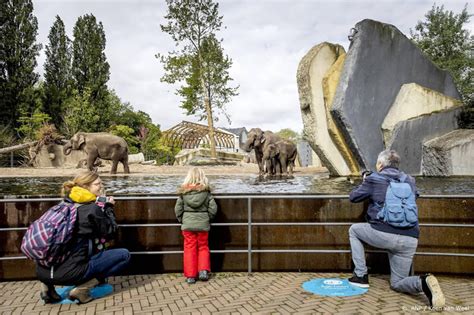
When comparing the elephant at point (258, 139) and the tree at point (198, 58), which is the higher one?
the tree at point (198, 58)

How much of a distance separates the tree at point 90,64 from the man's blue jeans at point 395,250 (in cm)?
3862

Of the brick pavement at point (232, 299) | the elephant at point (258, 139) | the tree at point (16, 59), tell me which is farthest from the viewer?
the tree at point (16, 59)

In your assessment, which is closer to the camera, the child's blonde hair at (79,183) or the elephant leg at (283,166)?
the child's blonde hair at (79,183)

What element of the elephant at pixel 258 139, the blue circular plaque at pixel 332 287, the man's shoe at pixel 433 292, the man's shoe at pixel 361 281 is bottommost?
the blue circular plaque at pixel 332 287

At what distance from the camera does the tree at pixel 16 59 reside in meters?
33.9

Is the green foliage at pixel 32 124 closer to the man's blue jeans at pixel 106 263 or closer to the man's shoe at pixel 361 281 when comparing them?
the man's blue jeans at pixel 106 263

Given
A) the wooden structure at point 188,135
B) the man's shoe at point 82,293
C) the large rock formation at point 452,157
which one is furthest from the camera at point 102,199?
the wooden structure at point 188,135

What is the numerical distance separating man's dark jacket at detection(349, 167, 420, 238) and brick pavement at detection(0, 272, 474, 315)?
76cm

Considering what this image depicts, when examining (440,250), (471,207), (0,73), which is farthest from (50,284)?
(0,73)

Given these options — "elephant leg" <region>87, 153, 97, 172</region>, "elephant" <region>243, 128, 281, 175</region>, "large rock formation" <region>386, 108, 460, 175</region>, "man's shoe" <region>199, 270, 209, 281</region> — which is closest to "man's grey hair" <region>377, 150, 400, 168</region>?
"man's shoe" <region>199, 270, 209, 281</region>

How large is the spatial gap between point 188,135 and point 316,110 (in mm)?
34397

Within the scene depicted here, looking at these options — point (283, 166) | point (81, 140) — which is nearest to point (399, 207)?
point (283, 166)

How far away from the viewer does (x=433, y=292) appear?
12.6ft

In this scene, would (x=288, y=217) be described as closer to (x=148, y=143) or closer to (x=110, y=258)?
(x=110, y=258)
